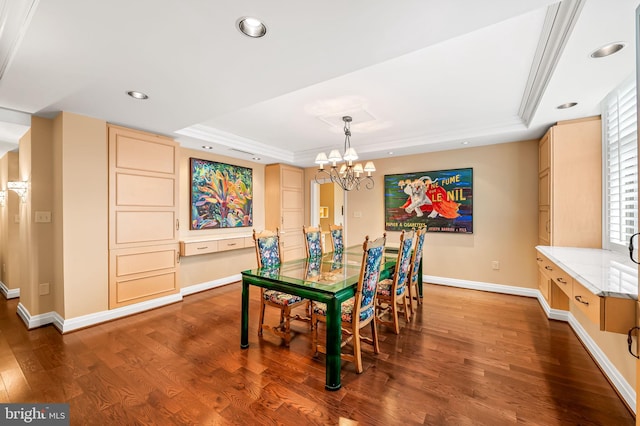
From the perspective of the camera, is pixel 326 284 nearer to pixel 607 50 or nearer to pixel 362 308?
pixel 362 308

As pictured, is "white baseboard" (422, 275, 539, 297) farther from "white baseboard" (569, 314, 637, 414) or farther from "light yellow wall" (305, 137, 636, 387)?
"white baseboard" (569, 314, 637, 414)

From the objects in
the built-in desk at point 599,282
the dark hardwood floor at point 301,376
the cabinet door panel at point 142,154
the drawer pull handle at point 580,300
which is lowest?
the dark hardwood floor at point 301,376

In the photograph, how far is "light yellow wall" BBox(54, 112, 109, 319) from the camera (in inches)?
115

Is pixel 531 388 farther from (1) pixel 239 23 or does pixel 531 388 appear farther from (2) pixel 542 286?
(1) pixel 239 23

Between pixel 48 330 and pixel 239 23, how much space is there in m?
3.75

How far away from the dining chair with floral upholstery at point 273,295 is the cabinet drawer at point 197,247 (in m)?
1.73

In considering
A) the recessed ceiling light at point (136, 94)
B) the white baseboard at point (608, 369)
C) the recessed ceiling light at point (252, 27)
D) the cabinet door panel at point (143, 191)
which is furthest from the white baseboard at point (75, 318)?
the white baseboard at point (608, 369)

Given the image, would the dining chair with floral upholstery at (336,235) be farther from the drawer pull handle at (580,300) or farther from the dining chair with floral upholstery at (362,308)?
the drawer pull handle at (580,300)

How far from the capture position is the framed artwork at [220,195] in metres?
4.49

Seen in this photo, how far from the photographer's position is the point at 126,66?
2025 millimetres

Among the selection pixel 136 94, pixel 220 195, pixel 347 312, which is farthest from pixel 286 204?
pixel 347 312

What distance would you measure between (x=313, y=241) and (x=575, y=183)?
3.11 metres

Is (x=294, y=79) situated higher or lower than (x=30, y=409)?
higher

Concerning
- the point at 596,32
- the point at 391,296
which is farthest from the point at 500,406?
the point at 596,32
